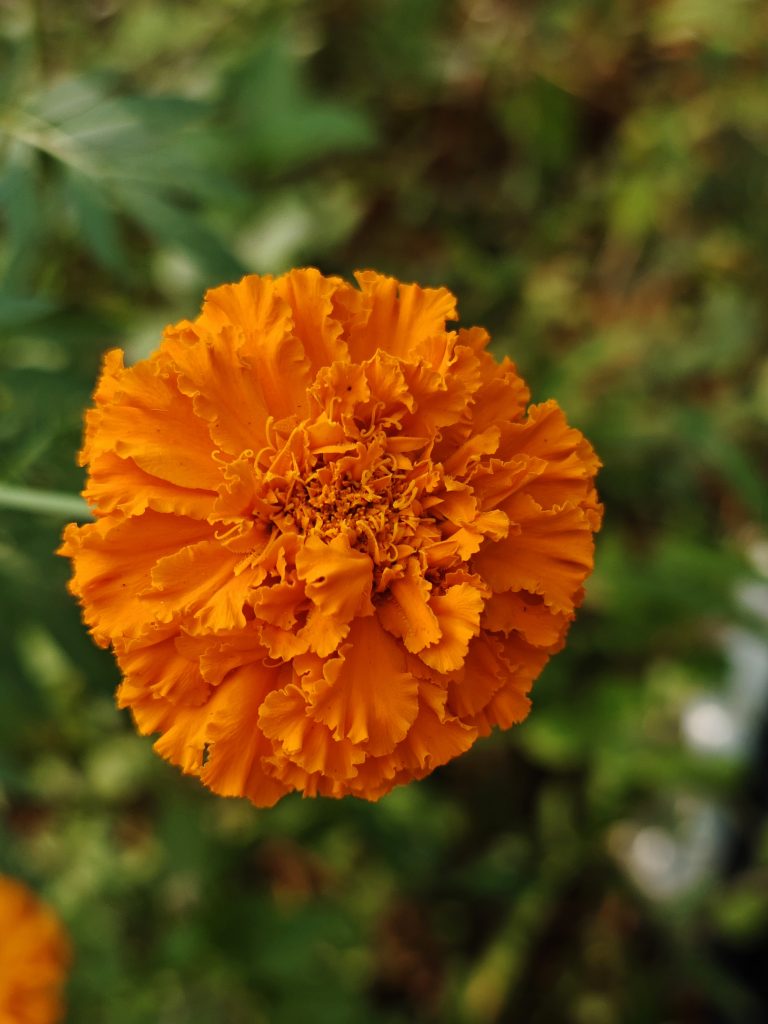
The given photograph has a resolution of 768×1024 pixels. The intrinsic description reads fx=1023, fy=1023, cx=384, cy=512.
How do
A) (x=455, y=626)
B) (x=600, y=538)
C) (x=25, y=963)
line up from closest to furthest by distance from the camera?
(x=455, y=626), (x=25, y=963), (x=600, y=538)

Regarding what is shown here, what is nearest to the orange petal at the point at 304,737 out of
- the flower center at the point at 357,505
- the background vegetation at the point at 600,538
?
the flower center at the point at 357,505

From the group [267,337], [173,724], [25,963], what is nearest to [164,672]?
[173,724]

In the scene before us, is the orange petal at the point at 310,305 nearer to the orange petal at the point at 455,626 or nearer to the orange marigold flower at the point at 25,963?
the orange petal at the point at 455,626

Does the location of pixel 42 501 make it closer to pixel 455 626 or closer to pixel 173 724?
pixel 173 724

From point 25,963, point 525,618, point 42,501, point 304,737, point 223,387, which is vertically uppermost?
point 223,387

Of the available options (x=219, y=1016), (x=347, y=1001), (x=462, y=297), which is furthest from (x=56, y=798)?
(x=462, y=297)

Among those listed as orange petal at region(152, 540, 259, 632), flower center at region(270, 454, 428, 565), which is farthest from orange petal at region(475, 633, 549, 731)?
orange petal at region(152, 540, 259, 632)
